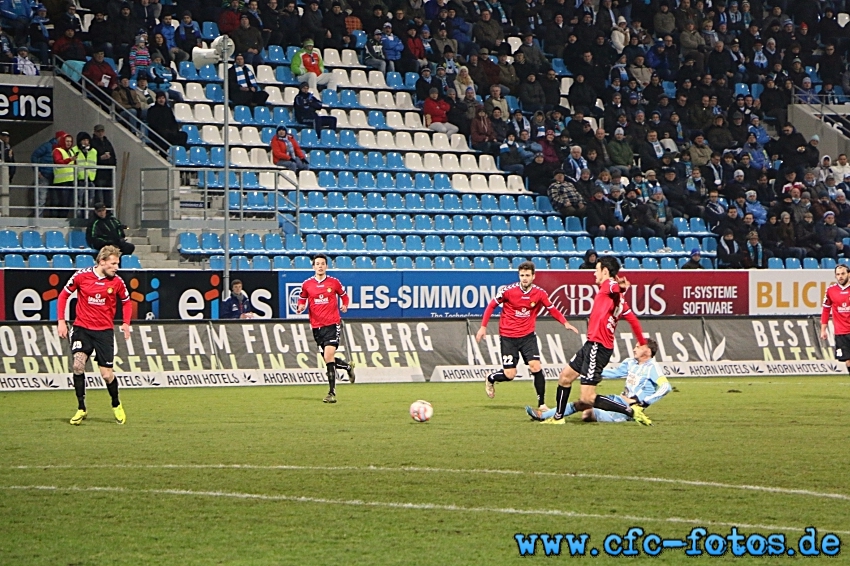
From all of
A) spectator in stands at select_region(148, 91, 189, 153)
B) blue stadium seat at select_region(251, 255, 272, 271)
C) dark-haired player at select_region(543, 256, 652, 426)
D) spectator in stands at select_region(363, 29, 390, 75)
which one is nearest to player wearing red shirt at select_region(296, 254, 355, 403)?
dark-haired player at select_region(543, 256, 652, 426)

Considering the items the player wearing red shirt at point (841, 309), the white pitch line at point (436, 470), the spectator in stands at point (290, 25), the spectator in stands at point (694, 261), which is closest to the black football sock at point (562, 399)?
the white pitch line at point (436, 470)

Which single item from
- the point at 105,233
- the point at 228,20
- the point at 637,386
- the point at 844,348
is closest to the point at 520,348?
the point at 637,386

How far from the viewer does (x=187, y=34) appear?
31062mm

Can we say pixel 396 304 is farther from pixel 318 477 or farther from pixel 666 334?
pixel 318 477

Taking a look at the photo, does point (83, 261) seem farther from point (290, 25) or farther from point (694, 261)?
point (694, 261)

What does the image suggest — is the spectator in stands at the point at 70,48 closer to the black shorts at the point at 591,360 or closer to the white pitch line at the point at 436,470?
the black shorts at the point at 591,360

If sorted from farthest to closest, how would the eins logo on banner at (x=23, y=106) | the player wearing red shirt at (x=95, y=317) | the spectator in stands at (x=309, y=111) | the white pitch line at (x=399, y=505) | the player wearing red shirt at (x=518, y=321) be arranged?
the spectator in stands at (x=309, y=111) → the eins logo on banner at (x=23, y=106) → the player wearing red shirt at (x=518, y=321) → the player wearing red shirt at (x=95, y=317) → the white pitch line at (x=399, y=505)

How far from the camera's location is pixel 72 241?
26219 mm

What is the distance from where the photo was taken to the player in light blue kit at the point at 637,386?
48.9 ft

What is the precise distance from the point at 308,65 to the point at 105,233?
28.3 feet

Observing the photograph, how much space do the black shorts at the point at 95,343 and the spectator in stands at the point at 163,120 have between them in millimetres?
14296

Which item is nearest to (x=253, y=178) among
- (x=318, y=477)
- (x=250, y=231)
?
→ (x=250, y=231)

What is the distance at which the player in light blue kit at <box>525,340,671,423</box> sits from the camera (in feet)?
48.9

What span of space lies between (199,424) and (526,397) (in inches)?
244
